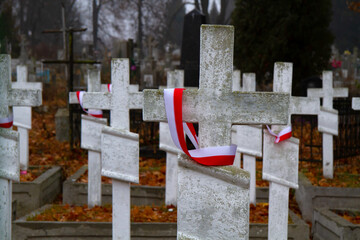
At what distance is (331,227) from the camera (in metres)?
5.18

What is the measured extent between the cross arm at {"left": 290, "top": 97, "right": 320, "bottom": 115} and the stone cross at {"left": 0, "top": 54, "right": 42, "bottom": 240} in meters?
2.53

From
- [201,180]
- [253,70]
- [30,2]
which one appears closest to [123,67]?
[201,180]

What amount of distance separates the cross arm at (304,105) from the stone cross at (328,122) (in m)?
2.21

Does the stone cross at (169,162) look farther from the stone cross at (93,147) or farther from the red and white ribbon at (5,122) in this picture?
the red and white ribbon at (5,122)

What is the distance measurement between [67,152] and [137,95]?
5357mm

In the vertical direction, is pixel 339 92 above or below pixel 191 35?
below

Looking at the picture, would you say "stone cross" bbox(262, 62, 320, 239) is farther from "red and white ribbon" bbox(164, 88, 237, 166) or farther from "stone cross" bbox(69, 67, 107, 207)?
"stone cross" bbox(69, 67, 107, 207)

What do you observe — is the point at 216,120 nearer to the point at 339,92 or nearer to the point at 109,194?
the point at 109,194

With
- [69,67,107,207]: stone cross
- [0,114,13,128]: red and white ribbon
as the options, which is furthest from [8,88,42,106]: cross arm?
[69,67,107,207]: stone cross

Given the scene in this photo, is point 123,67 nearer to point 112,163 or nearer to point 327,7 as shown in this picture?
point 112,163

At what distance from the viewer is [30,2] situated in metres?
26.5

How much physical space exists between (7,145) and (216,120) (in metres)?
2.54

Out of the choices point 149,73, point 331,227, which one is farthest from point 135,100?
point 149,73

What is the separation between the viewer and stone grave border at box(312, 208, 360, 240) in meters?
4.91
